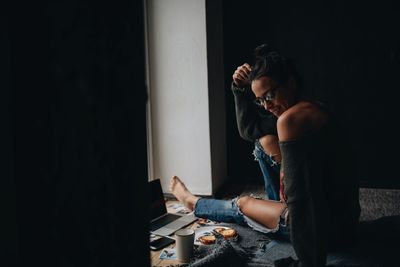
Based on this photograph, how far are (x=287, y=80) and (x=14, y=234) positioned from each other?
71.1 inches

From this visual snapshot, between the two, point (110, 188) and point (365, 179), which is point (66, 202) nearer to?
point (110, 188)

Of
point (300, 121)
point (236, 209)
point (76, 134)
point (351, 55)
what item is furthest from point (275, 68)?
point (351, 55)

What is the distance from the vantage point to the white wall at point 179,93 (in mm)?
3424

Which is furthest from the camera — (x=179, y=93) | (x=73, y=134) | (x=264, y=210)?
(x=179, y=93)

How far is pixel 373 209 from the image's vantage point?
312 cm

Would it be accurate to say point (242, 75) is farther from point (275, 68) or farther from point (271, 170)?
point (271, 170)

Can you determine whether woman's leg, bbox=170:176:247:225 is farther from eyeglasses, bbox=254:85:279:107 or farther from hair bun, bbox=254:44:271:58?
hair bun, bbox=254:44:271:58

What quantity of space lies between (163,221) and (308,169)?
1.36 metres

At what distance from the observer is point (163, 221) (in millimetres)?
2814

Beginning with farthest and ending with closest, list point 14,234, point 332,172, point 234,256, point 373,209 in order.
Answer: point 373,209 < point 234,256 < point 332,172 < point 14,234

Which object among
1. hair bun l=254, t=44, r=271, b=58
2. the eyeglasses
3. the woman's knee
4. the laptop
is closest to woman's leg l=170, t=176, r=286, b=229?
the laptop

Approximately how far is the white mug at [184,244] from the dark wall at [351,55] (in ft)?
7.34

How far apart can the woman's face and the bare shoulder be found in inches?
11.8

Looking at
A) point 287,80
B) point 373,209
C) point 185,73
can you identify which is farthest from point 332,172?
point 185,73
